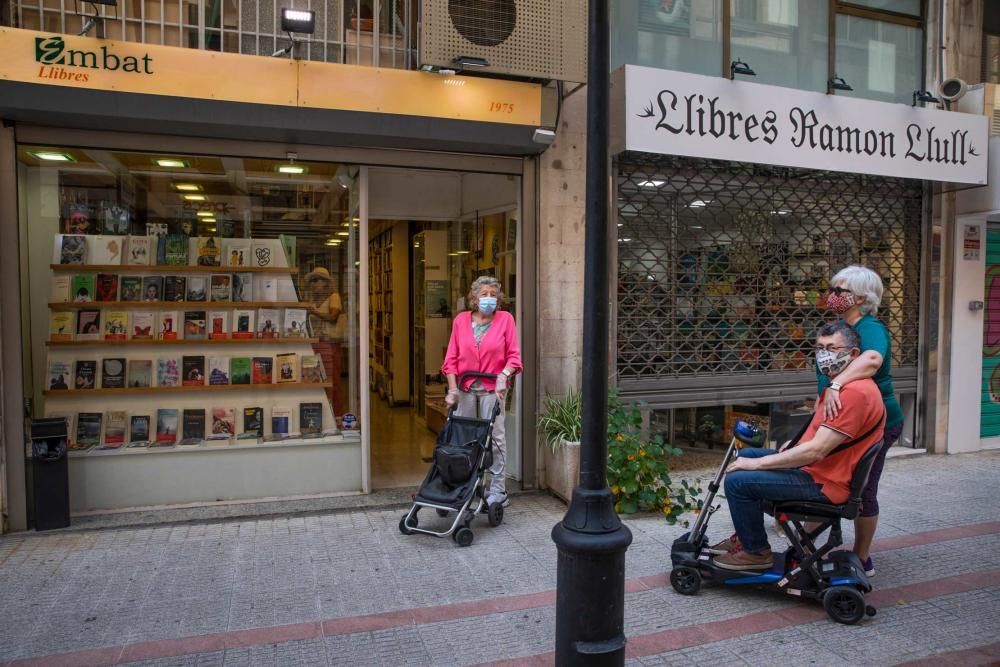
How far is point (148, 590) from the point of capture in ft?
14.6

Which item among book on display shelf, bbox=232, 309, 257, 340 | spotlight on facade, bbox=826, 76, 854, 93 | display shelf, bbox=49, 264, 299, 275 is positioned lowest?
book on display shelf, bbox=232, 309, 257, 340

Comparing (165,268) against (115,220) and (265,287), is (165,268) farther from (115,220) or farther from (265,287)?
(265,287)

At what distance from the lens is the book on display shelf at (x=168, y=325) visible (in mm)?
6289

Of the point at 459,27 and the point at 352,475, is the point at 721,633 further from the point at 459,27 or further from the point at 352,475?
the point at 459,27

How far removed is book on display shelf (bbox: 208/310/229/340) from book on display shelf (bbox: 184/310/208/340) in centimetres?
6

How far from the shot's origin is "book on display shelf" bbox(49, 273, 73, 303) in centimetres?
587

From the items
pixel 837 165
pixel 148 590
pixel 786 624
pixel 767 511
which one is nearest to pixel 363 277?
pixel 148 590

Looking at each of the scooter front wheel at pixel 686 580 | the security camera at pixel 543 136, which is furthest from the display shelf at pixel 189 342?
the scooter front wheel at pixel 686 580

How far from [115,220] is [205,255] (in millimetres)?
750

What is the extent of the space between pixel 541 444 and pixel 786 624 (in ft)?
9.25

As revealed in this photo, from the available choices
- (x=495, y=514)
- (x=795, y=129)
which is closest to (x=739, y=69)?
(x=795, y=129)

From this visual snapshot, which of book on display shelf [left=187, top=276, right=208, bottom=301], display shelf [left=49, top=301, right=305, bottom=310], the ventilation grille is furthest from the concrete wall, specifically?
book on display shelf [left=187, top=276, right=208, bottom=301]

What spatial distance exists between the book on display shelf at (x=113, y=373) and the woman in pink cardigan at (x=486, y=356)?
9.19ft

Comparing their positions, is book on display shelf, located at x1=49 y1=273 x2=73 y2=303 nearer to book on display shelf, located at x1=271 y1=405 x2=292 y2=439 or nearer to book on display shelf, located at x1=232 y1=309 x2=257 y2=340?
book on display shelf, located at x1=232 y1=309 x2=257 y2=340
